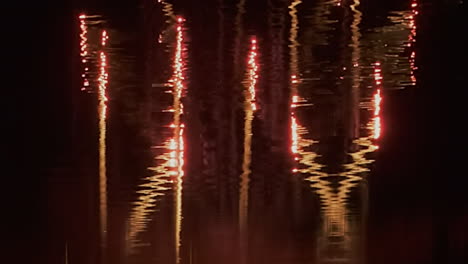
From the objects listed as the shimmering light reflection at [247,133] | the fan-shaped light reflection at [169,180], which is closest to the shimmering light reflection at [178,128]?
the fan-shaped light reflection at [169,180]

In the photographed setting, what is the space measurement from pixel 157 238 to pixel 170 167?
94 centimetres

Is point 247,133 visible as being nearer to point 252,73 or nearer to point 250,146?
point 250,146

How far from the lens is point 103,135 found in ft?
18.7

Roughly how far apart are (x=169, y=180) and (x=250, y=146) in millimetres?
645

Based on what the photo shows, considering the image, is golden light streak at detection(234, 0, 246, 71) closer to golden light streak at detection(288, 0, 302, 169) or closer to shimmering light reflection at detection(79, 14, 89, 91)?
golden light streak at detection(288, 0, 302, 169)

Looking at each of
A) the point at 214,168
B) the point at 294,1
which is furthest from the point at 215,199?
the point at 294,1

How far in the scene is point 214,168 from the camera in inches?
204

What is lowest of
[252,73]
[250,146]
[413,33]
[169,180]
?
[169,180]

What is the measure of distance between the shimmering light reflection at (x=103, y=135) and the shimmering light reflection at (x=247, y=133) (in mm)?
669

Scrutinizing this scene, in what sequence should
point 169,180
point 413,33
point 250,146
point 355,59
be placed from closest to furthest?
point 169,180
point 250,146
point 355,59
point 413,33

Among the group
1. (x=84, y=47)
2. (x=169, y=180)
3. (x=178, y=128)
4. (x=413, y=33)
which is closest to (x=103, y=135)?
(x=178, y=128)

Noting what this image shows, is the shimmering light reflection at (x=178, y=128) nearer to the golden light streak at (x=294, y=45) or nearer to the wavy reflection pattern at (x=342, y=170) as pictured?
the wavy reflection pattern at (x=342, y=170)

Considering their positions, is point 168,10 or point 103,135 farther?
point 168,10

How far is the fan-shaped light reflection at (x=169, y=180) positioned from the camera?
4434 millimetres
